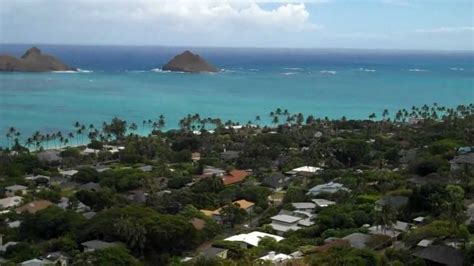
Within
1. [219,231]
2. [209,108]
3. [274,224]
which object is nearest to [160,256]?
[219,231]

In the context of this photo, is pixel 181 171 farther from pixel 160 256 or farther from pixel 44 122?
pixel 44 122

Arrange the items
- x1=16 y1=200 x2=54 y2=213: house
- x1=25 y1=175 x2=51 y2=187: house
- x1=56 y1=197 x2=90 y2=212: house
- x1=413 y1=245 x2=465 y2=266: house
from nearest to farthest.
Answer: x1=413 y1=245 x2=465 y2=266: house
x1=56 y1=197 x2=90 y2=212: house
x1=16 y1=200 x2=54 y2=213: house
x1=25 y1=175 x2=51 y2=187: house

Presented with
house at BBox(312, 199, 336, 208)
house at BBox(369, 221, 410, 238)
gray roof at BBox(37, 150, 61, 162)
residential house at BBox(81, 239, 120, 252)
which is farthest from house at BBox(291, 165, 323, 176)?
gray roof at BBox(37, 150, 61, 162)

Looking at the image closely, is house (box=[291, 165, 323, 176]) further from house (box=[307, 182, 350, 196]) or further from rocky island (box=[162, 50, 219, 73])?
rocky island (box=[162, 50, 219, 73])

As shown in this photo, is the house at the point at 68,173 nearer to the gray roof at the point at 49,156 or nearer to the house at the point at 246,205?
the gray roof at the point at 49,156

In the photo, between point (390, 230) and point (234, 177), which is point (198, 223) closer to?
point (390, 230)

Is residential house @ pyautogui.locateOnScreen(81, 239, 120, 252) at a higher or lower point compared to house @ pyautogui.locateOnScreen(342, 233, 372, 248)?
lower

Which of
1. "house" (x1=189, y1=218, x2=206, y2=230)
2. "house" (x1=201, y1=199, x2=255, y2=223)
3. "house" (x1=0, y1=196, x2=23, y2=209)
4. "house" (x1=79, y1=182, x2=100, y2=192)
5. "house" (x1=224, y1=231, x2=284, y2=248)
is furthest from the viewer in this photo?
"house" (x1=79, y1=182, x2=100, y2=192)
